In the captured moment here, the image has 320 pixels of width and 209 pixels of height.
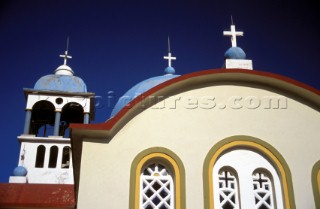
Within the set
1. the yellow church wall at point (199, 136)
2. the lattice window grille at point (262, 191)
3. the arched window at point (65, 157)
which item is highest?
the arched window at point (65, 157)

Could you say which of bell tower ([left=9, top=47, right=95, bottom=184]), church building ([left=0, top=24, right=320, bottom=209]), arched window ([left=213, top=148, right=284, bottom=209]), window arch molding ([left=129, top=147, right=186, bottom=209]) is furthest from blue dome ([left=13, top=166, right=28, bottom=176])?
arched window ([left=213, top=148, right=284, bottom=209])

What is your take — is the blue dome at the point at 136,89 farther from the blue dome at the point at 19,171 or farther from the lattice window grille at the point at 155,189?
the lattice window grille at the point at 155,189

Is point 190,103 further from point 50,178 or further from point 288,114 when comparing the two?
A: point 50,178

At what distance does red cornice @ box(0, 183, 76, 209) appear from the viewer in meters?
10.4

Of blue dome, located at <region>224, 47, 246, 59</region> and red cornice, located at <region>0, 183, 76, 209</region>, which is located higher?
blue dome, located at <region>224, 47, 246, 59</region>

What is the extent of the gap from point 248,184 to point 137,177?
225 centimetres

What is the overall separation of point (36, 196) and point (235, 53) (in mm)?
6264

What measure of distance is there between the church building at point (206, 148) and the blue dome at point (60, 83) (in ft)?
40.6

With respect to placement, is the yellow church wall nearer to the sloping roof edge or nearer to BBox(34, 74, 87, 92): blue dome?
the sloping roof edge

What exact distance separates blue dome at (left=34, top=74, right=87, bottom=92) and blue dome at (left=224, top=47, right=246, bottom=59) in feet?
42.5

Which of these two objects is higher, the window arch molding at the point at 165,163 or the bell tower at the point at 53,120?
the bell tower at the point at 53,120

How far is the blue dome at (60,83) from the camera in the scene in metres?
22.4

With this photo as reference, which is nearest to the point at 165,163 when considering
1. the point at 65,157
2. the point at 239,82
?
the point at 239,82

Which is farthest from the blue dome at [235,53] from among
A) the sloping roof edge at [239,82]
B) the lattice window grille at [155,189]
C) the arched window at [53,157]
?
the arched window at [53,157]
